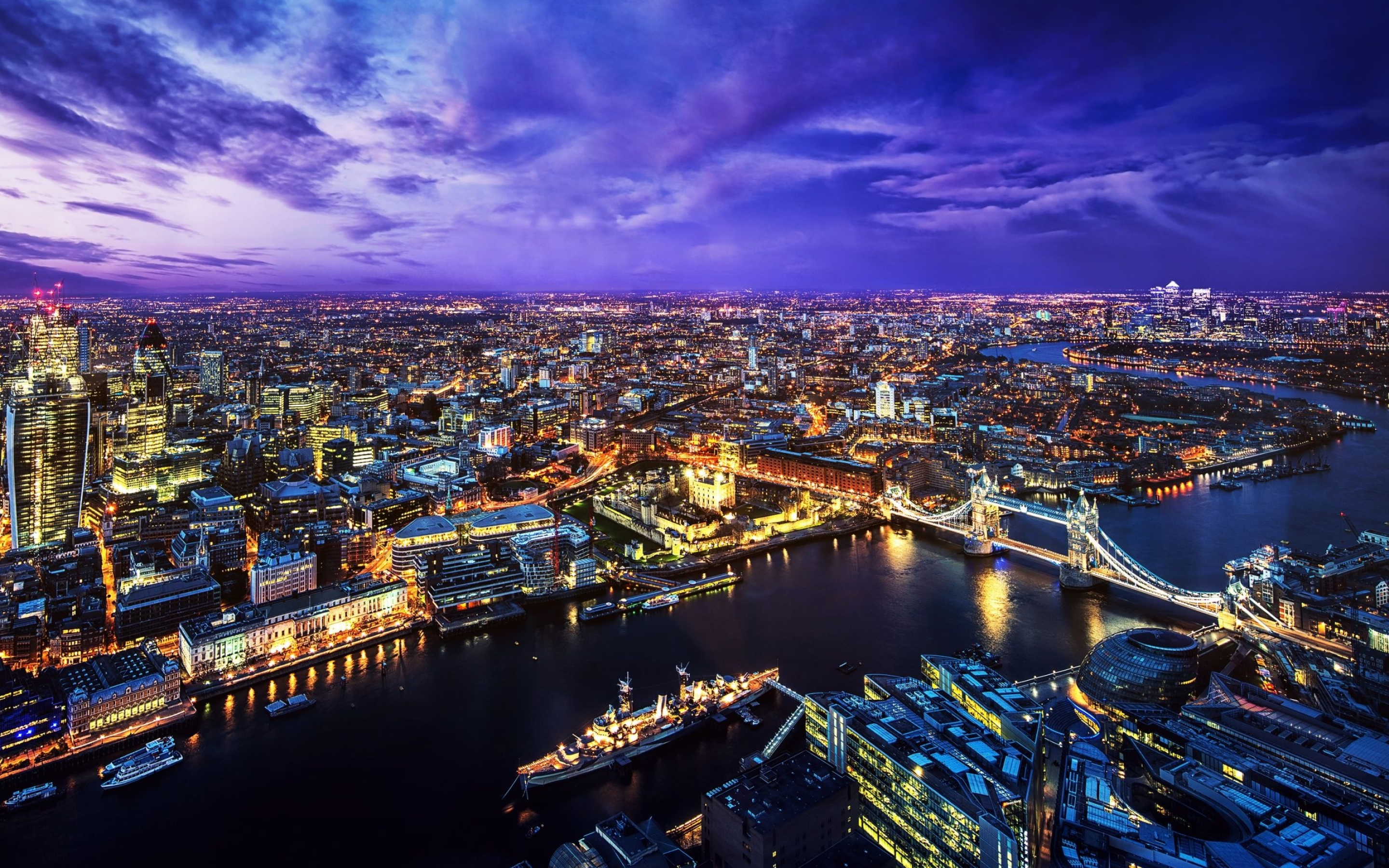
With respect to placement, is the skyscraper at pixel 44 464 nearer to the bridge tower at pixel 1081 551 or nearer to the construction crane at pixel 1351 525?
the bridge tower at pixel 1081 551

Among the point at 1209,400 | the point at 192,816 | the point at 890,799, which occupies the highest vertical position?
the point at 1209,400

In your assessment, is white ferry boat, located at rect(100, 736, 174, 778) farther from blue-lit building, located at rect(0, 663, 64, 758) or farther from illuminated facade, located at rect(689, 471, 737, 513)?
illuminated facade, located at rect(689, 471, 737, 513)

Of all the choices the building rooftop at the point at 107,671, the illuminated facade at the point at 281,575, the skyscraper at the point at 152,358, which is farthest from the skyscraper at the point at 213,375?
the building rooftop at the point at 107,671

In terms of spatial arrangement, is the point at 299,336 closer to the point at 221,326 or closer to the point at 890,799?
the point at 221,326

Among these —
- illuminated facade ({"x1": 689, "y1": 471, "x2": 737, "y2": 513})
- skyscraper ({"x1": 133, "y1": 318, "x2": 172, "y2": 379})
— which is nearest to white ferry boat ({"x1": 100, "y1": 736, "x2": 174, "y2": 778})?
illuminated facade ({"x1": 689, "y1": 471, "x2": 737, "y2": 513})

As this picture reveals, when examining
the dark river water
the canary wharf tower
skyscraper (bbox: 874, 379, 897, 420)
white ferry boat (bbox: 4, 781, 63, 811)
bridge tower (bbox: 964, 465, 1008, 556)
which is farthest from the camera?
skyscraper (bbox: 874, 379, 897, 420)

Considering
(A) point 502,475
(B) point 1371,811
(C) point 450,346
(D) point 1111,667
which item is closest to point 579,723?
(D) point 1111,667
